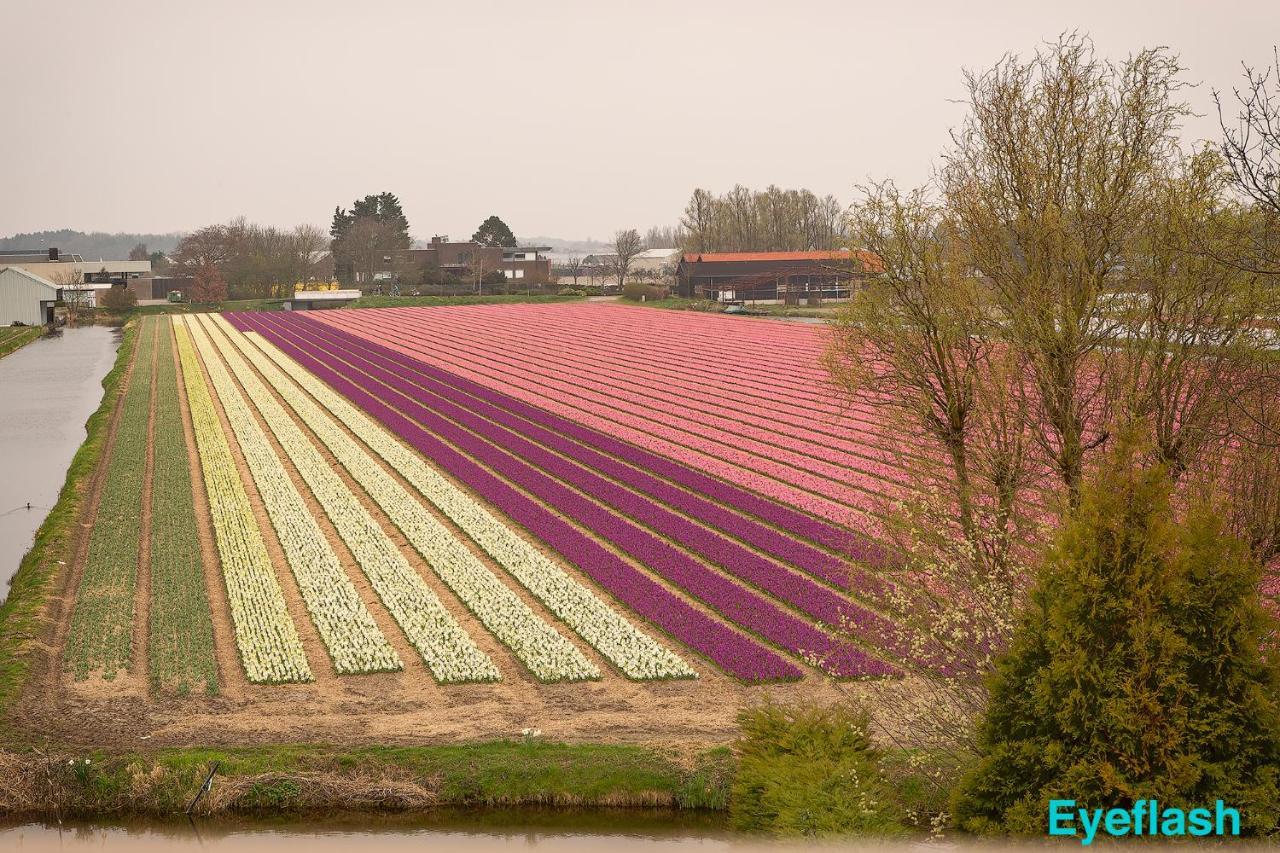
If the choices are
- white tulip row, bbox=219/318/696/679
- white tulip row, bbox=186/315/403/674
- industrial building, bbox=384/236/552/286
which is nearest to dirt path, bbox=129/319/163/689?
white tulip row, bbox=186/315/403/674

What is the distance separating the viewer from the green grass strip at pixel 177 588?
19823 millimetres

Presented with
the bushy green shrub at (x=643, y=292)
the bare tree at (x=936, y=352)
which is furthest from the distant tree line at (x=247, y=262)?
the bare tree at (x=936, y=352)

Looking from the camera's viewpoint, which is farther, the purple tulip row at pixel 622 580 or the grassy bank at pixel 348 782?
the purple tulip row at pixel 622 580

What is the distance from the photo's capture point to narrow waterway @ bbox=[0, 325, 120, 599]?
32281 mm

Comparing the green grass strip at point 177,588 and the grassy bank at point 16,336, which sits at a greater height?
the grassy bank at point 16,336

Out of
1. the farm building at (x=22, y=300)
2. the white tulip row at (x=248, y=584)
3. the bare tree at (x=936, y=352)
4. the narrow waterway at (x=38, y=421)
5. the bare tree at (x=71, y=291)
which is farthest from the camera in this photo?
the bare tree at (x=71, y=291)

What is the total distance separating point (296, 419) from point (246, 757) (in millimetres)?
31998

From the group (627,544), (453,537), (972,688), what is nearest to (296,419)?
(453,537)

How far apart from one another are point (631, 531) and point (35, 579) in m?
12.7

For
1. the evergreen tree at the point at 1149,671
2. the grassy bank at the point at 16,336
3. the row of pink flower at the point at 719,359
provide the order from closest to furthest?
the evergreen tree at the point at 1149,671, the row of pink flower at the point at 719,359, the grassy bank at the point at 16,336

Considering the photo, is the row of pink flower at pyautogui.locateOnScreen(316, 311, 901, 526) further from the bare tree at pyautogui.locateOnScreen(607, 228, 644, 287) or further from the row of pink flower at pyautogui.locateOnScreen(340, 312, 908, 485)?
the bare tree at pyautogui.locateOnScreen(607, 228, 644, 287)

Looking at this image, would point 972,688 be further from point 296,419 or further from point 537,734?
point 296,419

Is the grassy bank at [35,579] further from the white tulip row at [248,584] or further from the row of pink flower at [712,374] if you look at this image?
the row of pink flower at [712,374]

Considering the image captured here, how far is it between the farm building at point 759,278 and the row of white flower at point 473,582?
76.1 metres
